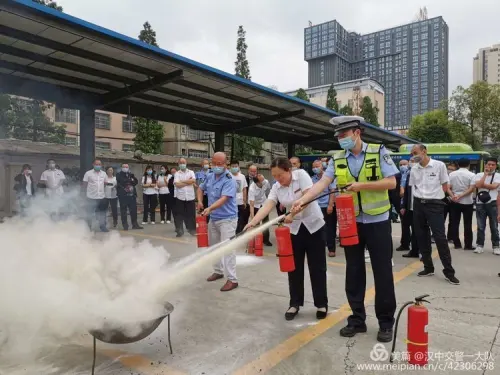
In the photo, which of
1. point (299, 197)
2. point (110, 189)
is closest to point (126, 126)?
point (110, 189)

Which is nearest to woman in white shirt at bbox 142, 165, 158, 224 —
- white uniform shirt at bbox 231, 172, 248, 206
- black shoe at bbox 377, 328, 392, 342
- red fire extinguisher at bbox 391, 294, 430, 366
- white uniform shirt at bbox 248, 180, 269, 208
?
white uniform shirt at bbox 231, 172, 248, 206

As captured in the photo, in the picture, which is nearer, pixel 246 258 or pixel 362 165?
pixel 362 165

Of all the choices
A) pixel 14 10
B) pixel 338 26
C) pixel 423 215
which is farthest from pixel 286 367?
pixel 338 26

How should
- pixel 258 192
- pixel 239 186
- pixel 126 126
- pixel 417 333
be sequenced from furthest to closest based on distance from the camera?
pixel 126 126
pixel 258 192
pixel 239 186
pixel 417 333

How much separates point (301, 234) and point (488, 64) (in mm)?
96120

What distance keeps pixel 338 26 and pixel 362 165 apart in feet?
439

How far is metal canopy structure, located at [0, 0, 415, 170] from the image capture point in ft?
22.4

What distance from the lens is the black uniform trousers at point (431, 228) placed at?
5.50m

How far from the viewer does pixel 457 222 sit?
8430mm

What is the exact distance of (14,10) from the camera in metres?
5.86

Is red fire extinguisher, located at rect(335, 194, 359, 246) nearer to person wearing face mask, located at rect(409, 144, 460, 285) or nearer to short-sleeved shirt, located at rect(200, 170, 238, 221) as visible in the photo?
short-sleeved shirt, located at rect(200, 170, 238, 221)

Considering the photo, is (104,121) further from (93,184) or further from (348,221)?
(348,221)

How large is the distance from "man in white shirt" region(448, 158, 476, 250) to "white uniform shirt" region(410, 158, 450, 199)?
8.54 feet

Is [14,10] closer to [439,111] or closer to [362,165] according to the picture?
[362,165]
